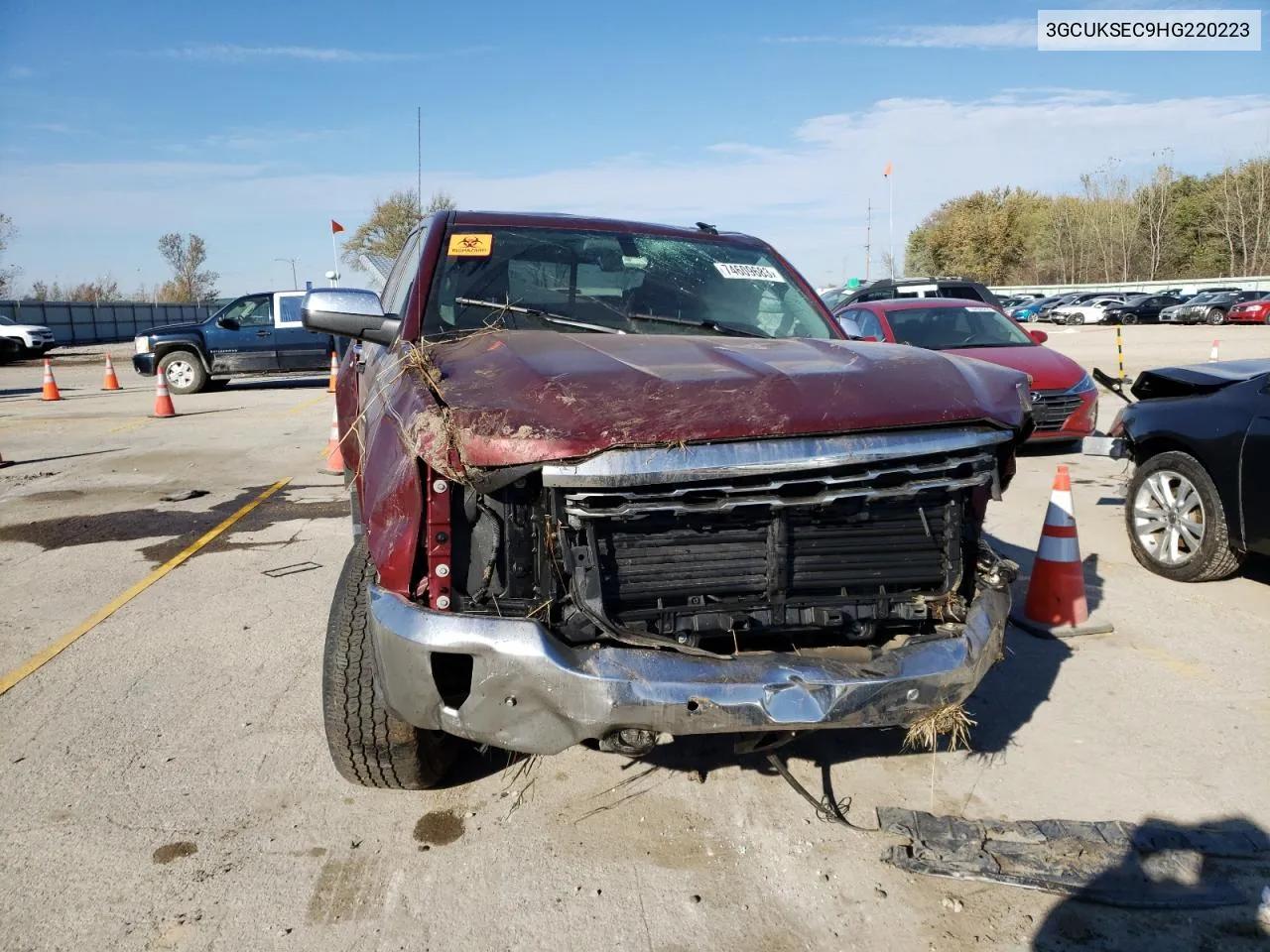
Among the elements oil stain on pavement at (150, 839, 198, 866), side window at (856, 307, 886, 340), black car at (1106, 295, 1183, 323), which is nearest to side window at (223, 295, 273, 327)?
side window at (856, 307, 886, 340)

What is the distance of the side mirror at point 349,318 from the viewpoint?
12.1 ft

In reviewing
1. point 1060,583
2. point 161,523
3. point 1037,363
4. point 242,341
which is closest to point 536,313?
point 1060,583

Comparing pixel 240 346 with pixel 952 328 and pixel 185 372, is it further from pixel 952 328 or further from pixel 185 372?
pixel 952 328

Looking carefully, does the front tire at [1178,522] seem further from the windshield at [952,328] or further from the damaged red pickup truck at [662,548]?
the windshield at [952,328]

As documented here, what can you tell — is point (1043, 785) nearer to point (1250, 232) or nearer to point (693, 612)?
point (693, 612)

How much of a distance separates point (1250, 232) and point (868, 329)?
65.2 m

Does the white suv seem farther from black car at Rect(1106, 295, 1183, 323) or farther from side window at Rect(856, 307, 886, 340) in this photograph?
black car at Rect(1106, 295, 1183, 323)

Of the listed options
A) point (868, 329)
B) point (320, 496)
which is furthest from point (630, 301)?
point (868, 329)

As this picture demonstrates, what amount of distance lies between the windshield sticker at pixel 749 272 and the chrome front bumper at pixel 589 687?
82.2 inches

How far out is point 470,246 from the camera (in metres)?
3.93

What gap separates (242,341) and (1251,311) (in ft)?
122

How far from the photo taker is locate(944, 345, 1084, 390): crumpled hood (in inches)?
380

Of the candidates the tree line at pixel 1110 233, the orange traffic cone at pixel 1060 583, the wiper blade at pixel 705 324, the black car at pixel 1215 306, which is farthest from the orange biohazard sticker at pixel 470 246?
the tree line at pixel 1110 233

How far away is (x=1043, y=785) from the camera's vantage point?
10.9ft
